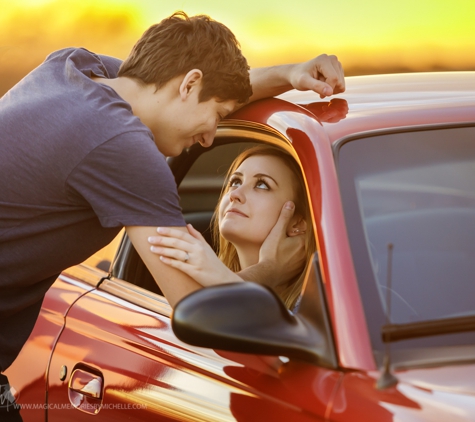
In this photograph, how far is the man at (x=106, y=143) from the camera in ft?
7.75

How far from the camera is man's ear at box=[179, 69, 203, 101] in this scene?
2.71m

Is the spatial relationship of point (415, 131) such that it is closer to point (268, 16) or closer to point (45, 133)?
point (45, 133)

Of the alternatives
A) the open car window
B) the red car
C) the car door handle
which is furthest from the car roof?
the car door handle

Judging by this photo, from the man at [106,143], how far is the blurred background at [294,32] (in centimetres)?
904

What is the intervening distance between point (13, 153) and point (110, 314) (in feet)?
1.83

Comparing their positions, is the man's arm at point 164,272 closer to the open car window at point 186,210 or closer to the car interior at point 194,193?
the open car window at point 186,210

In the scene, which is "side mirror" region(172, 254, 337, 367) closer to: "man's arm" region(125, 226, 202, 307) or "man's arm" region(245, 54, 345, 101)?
"man's arm" region(125, 226, 202, 307)

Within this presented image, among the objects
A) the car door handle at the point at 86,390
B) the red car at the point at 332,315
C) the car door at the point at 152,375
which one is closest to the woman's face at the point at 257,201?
the red car at the point at 332,315

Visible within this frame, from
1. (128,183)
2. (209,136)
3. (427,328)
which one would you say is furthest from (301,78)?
(427,328)

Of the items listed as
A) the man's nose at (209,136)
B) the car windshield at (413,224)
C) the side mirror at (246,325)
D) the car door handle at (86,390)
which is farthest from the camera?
the man's nose at (209,136)

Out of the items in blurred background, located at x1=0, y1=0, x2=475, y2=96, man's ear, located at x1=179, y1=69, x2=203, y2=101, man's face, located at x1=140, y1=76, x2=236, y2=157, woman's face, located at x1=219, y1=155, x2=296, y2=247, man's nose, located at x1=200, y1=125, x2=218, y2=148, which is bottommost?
blurred background, located at x1=0, y1=0, x2=475, y2=96

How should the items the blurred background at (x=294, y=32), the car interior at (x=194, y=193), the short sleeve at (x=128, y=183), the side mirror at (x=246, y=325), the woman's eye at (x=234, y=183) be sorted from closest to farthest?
the side mirror at (x=246, y=325) → the short sleeve at (x=128, y=183) → the car interior at (x=194, y=193) → the woman's eye at (x=234, y=183) → the blurred background at (x=294, y=32)

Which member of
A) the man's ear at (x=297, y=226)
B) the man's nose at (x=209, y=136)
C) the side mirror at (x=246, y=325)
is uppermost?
the man's nose at (x=209, y=136)

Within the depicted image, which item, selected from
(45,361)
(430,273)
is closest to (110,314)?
(45,361)
